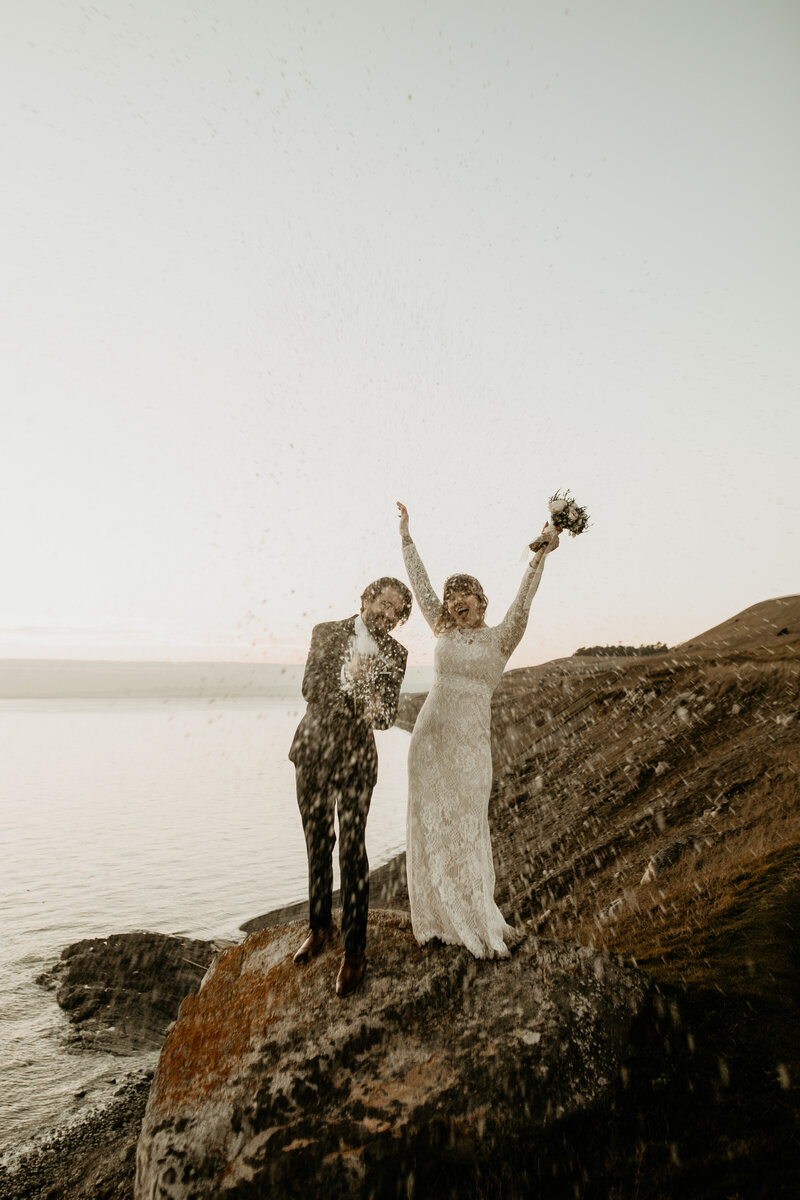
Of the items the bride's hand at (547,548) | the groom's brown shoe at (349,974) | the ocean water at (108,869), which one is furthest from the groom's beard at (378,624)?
the ocean water at (108,869)

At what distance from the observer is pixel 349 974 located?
5.03 m

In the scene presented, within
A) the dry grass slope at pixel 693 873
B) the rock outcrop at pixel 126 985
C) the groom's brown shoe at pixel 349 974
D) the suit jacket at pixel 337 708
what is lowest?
the rock outcrop at pixel 126 985

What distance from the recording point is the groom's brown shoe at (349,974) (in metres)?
5.01

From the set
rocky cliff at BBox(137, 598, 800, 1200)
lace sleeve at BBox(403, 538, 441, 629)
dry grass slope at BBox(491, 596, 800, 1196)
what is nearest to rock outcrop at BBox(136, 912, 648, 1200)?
rocky cliff at BBox(137, 598, 800, 1200)

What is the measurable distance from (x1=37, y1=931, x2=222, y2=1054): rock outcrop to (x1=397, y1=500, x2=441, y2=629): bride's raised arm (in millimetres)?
9372

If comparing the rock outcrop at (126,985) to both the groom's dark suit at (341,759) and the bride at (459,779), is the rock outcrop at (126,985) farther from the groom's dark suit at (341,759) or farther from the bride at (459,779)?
the bride at (459,779)

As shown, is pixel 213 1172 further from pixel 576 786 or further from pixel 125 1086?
pixel 576 786

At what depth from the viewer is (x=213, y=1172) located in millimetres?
4352

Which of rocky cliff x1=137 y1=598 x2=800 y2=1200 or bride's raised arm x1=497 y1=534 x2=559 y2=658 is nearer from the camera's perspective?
rocky cliff x1=137 y1=598 x2=800 y2=1200

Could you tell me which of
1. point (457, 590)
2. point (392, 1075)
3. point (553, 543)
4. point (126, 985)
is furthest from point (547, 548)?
point (126, 985)

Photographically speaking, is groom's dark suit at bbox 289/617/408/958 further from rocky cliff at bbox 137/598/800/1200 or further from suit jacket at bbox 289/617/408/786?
rocky cliff at bbox 137/598/800/1200

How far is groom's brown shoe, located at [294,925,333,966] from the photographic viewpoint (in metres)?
5.46

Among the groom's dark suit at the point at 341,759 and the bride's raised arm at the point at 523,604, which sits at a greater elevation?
the bride's raised arm at the point at 523,604

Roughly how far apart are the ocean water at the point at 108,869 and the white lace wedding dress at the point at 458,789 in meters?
6.93
